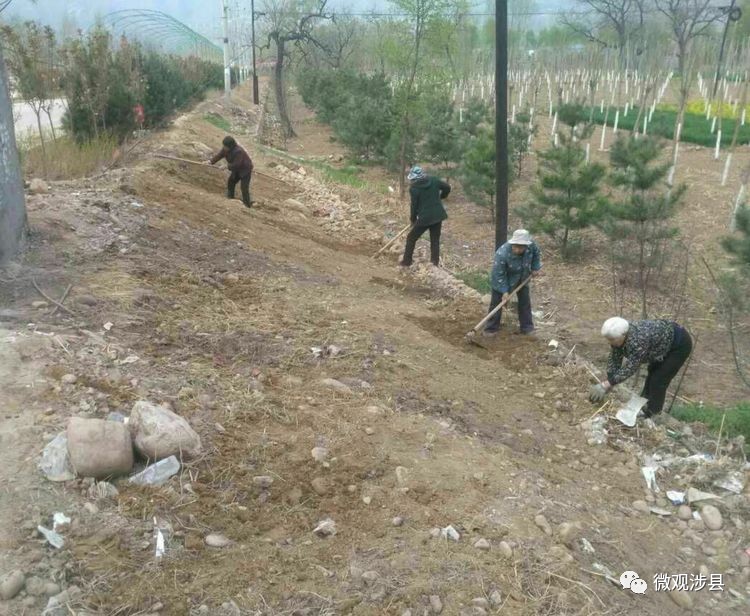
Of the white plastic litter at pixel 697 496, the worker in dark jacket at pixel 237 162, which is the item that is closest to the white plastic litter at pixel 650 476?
the white plastic litter at pixel 697 496

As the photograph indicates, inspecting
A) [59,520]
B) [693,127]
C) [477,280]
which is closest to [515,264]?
[477,280]

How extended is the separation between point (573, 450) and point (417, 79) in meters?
10.5

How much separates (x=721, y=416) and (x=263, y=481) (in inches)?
154

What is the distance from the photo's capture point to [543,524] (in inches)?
140

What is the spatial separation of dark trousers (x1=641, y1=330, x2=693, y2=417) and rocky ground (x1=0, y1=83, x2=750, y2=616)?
247mm

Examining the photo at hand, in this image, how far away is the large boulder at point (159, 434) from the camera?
3490 mm

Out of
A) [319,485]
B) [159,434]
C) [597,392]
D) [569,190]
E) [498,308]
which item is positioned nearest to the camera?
[159,434]

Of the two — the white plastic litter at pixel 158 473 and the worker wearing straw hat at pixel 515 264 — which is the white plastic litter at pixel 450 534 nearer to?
the white plastic litter at pixel 158 473

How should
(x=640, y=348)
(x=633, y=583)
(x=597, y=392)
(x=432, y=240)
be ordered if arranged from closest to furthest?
(x=633, y=583) → (x=640, y=348) → (x=597, y=392) → (x=432, y=240)

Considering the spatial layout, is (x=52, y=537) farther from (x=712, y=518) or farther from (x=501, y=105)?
(x=501, y=105)

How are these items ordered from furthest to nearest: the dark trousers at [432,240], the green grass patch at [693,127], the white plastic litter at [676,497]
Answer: the green grass patch at [693,127]
the dark trousers at [432,240]
the white plastic litter at [676,497]

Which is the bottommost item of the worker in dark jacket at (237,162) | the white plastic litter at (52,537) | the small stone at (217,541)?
the small stone at (217,541)

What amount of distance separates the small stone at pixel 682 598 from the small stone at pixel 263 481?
210cm

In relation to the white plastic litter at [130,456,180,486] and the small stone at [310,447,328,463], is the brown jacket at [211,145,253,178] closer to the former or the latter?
the small stone at [310,447,328,463]
